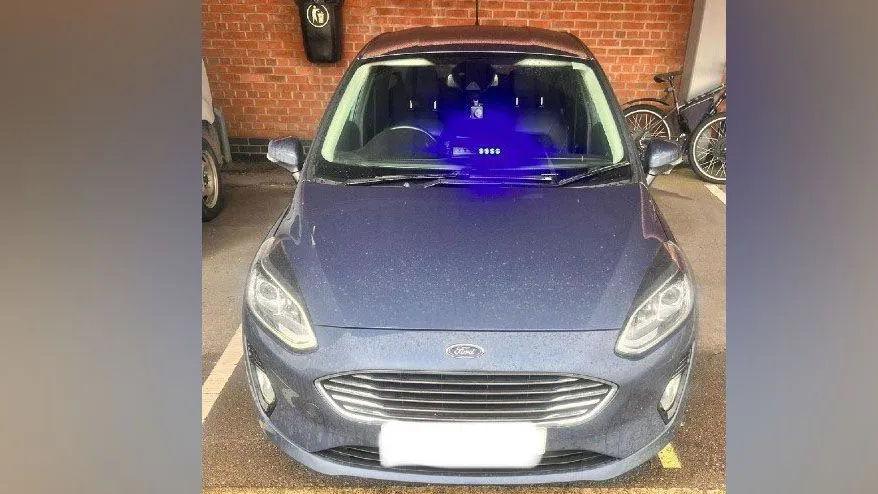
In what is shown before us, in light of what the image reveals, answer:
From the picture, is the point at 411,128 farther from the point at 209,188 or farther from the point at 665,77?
the point at 665,77

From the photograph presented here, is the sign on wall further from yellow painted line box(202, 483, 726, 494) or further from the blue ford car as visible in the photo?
yellow painted line box(202, 483, 726, 494)

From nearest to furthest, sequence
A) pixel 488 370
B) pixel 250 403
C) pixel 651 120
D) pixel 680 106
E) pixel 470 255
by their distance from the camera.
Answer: pixel 488 370 < pixel 470 255 < pixel 250 403 < pixel 680 106 < pixel 651 120

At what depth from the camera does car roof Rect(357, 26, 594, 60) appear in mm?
2496

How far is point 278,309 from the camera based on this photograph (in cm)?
179

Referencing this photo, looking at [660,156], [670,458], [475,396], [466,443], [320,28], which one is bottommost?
[670,458]

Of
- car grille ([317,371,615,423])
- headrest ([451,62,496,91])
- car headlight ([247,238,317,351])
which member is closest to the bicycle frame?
headrest ([451,62,496,91])

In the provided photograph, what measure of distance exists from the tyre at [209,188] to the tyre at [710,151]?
194 cm

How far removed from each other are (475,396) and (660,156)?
116cm

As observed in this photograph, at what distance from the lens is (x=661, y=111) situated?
4168mm

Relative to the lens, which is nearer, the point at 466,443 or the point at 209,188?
the point at 466,443

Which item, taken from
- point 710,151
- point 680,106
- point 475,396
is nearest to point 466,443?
point 475,396

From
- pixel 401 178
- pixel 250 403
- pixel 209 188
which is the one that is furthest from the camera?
pixel 209 188

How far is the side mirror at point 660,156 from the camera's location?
7.69 ft

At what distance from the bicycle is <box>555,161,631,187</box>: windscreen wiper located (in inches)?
8.8
